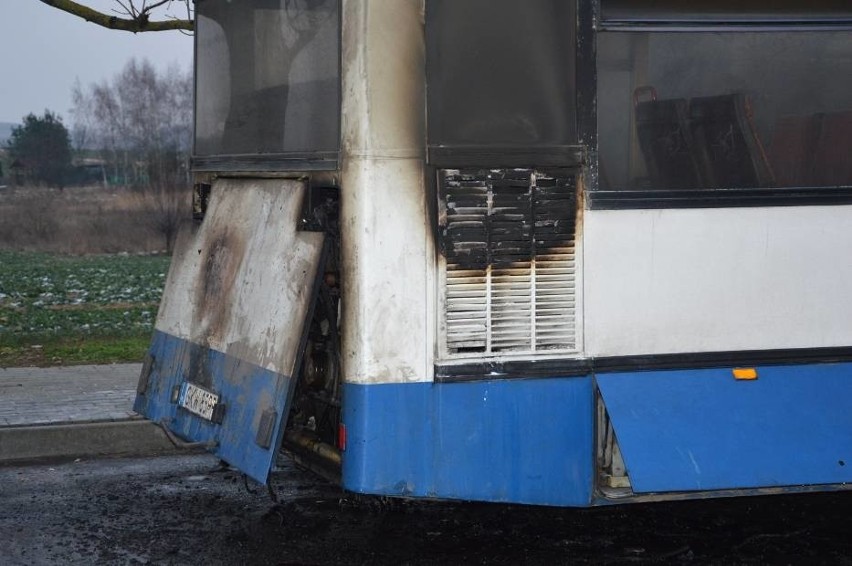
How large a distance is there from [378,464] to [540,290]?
106 cm

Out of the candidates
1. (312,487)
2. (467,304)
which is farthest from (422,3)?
(312,487)

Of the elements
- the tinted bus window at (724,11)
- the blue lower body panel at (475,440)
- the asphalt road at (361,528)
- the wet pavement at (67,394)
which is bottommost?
the asphalt road at (361,528)

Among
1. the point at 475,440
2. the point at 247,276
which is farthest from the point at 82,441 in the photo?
the point at 475,440

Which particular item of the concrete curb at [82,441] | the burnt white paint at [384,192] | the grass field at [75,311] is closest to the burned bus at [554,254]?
the burnt white paint at [384,192]

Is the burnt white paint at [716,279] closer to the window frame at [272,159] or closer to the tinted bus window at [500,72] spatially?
the tinted bus window at [500,72]

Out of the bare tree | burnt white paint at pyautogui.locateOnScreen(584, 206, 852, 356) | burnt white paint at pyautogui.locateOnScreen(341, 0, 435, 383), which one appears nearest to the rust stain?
burnt white paint at pyautogui.locateOnScreen(341, 0, 435, 383)

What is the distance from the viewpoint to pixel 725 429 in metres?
5.27

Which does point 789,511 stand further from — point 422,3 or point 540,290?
point 422,3

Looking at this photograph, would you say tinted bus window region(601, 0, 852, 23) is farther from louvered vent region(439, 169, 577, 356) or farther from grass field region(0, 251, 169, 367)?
grass field region(0, 251, 169, 367)

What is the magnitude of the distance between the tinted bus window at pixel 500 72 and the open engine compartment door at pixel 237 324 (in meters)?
0.82

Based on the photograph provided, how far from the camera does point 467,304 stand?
5141 mm

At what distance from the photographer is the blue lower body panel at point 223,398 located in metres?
5.22

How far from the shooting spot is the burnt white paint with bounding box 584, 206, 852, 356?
530cm

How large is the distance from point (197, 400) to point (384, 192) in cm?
171
